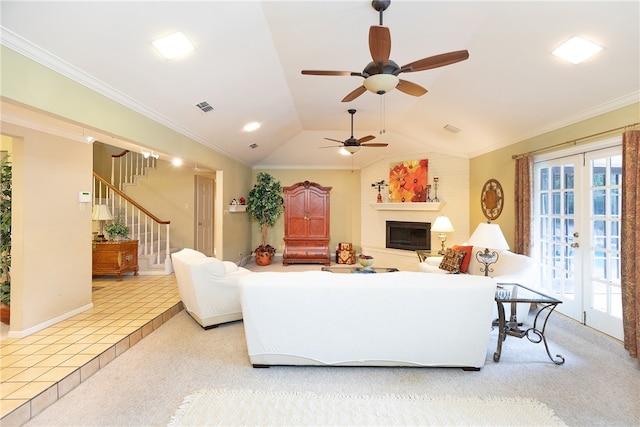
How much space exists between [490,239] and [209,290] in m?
3.09

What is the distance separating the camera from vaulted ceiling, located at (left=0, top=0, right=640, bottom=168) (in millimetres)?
2197

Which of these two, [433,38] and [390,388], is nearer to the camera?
[390,388]

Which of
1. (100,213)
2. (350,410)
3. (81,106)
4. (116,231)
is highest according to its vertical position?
(81,106)

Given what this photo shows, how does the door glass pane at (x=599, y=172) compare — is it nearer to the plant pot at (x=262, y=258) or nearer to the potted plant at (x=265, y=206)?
the potted plant at (x=265, y=206)

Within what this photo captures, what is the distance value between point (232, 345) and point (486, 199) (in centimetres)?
463

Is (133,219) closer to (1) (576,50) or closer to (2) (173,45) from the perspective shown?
(2) (173,45)

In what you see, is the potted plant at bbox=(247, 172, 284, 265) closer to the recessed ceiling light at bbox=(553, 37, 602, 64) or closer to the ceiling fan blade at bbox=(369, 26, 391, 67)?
the ceiling fan blade at bbox=(369, 26, 391, 67)

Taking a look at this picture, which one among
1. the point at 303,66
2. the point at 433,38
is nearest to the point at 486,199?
the point at 433,38

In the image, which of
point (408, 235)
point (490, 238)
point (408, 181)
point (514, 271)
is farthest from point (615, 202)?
Result: point (408, 235)

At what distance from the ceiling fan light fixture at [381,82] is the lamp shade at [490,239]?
6.08ft

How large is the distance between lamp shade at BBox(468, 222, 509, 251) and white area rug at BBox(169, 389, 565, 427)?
4.56 feet

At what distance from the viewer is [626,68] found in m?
2.58

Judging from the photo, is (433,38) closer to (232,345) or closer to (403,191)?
(232,345)

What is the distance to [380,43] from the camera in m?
2.08
